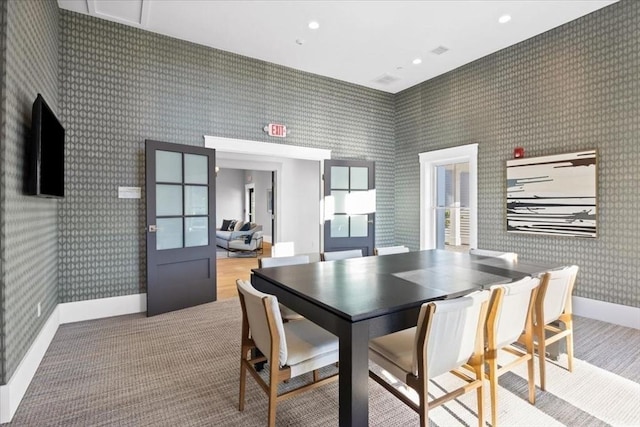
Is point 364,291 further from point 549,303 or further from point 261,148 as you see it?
point 261,148

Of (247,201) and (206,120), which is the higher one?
(206,120)

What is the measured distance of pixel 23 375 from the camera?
2.22m

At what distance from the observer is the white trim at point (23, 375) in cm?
195

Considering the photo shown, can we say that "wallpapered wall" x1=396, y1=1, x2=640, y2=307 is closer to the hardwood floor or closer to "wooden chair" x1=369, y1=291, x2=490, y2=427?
"wooden chair" x1=369, y1=291, x2=490, y2=427

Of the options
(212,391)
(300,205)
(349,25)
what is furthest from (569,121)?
(300,205)

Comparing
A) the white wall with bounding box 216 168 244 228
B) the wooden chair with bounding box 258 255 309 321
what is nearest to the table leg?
the wooden chair with bounding box 258 255 309 321

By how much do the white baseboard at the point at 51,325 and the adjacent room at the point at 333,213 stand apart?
2 cm

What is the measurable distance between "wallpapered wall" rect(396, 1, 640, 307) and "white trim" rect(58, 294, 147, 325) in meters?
4.67

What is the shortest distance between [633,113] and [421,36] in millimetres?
2386

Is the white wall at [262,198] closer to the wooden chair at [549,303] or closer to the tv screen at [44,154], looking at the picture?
the tv screen at [44,154]

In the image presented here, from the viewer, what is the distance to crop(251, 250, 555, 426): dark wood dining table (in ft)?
4.80

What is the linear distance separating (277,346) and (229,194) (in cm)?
1110

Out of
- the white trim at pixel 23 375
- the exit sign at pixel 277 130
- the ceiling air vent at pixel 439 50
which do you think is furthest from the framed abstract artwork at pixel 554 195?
the white trim at pixel 23 375

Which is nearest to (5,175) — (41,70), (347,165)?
(41,70)
